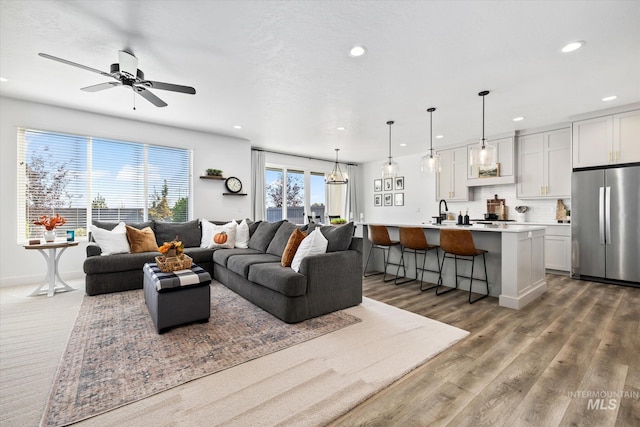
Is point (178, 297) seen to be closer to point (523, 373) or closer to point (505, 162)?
point (523, 373)

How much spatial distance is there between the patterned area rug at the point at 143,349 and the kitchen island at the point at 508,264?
1904 mm

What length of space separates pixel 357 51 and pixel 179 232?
3.93 metres

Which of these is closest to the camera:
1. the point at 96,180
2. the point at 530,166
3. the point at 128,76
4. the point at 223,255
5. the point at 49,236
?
the point at 128,76

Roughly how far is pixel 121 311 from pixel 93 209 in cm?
258

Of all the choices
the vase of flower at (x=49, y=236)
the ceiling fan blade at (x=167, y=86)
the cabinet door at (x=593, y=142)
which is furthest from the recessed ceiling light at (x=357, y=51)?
the vase of flower at (x=49, y=236)

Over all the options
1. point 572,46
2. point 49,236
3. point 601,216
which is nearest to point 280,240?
point 49,236

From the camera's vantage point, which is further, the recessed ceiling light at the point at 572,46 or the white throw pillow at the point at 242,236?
the white throw pillow at the point at 242,236

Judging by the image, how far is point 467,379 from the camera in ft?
6.00

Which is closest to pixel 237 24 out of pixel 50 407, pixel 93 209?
pixel 50 407

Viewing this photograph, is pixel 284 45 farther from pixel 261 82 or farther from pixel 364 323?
pixel 364 323


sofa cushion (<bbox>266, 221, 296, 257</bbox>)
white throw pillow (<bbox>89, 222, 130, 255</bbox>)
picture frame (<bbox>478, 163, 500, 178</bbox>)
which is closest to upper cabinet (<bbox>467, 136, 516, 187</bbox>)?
picture frame (<bbox>478, 163, 500, 178</bbox>)

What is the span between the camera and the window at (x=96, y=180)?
419cm

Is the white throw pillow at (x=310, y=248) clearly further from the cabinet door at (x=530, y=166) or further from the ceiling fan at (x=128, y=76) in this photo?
the cabinet door at (x=530, y=166)

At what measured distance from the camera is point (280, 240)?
393cm
